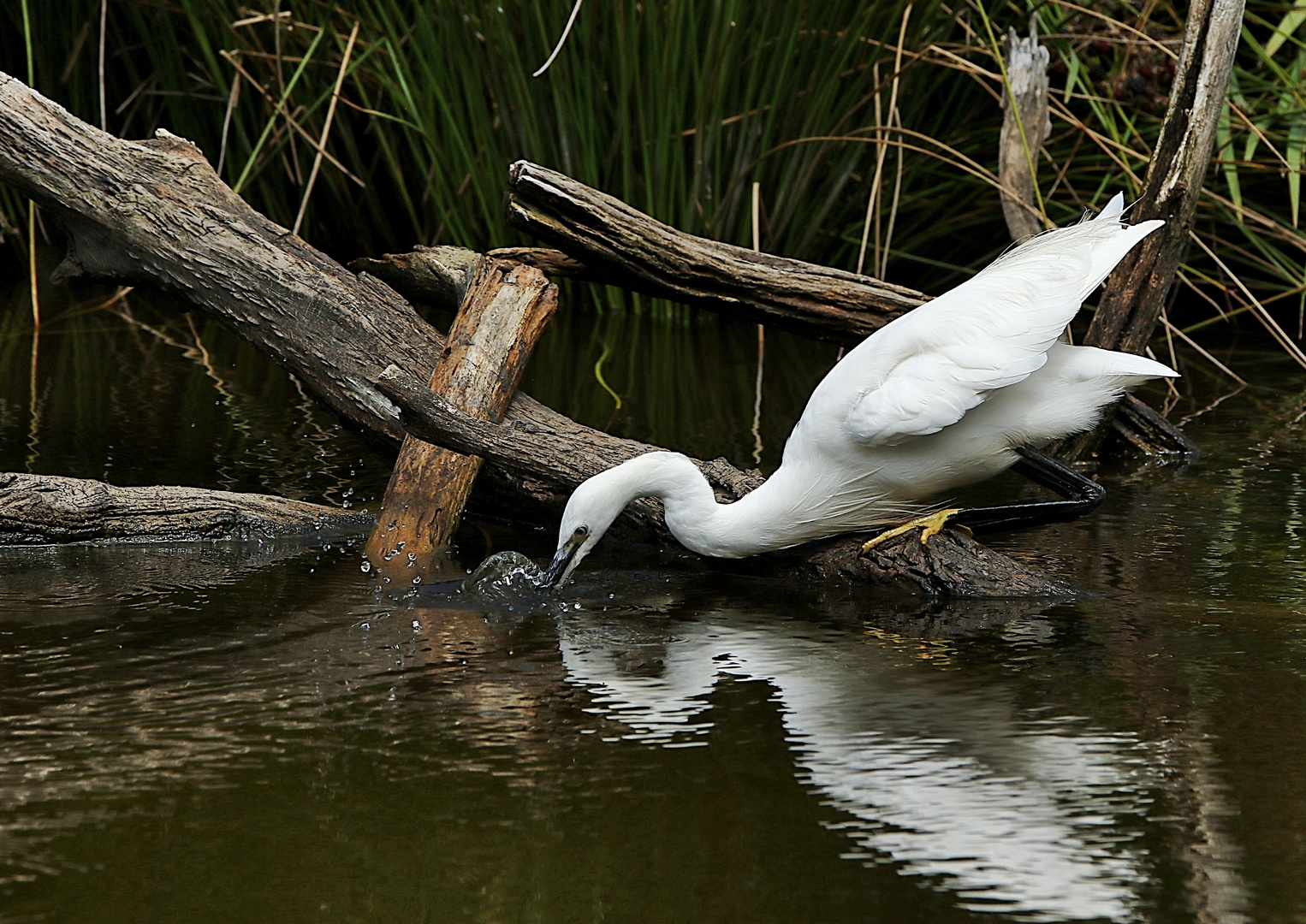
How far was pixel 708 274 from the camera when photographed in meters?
4.38

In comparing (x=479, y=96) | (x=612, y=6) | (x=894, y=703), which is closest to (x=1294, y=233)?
(x=612, y=6)

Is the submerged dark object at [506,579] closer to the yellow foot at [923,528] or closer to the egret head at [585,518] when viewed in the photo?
the egret head at [585,518]

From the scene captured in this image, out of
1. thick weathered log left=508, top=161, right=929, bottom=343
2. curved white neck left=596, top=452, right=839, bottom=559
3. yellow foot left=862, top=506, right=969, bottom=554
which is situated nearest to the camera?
curved white neck left=596, top=452, right=839, bottom=559

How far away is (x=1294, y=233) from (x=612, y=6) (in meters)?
3.33

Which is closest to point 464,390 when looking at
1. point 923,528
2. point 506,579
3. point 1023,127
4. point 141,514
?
point 506,579

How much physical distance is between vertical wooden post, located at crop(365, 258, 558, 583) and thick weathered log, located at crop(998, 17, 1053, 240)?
2.08m

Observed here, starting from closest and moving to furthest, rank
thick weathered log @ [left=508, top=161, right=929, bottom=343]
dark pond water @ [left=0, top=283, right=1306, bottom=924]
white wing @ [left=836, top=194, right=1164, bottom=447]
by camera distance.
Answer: dark pond water @ [left=0, top=283, right=1306, bottom=924] → white wing @ [left=836, top=194, right=1164, bottom=447] → thick weathered log @ [left=508, top=161, right=929, bottom=343]

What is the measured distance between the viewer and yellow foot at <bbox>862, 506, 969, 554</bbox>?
11.8 ft

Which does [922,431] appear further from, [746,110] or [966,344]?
[746,110]

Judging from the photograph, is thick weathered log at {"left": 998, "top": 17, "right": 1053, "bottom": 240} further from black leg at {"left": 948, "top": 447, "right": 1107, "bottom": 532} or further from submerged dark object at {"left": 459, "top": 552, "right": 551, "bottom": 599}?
submerged dark object at {"left": 459, "top": 552, "right": 551, "bottom": 599}

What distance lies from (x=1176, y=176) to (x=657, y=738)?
2916 mm

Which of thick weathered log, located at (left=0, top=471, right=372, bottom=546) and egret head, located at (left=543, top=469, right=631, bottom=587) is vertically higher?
egret head, located at (left=543, top=469, right=631, bottom=587)

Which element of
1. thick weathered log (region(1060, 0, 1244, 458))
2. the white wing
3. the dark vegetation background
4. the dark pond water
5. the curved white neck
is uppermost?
the dark vegetation background

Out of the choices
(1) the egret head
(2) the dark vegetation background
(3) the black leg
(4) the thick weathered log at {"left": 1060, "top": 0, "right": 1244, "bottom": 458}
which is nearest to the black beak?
(1) the egret head
